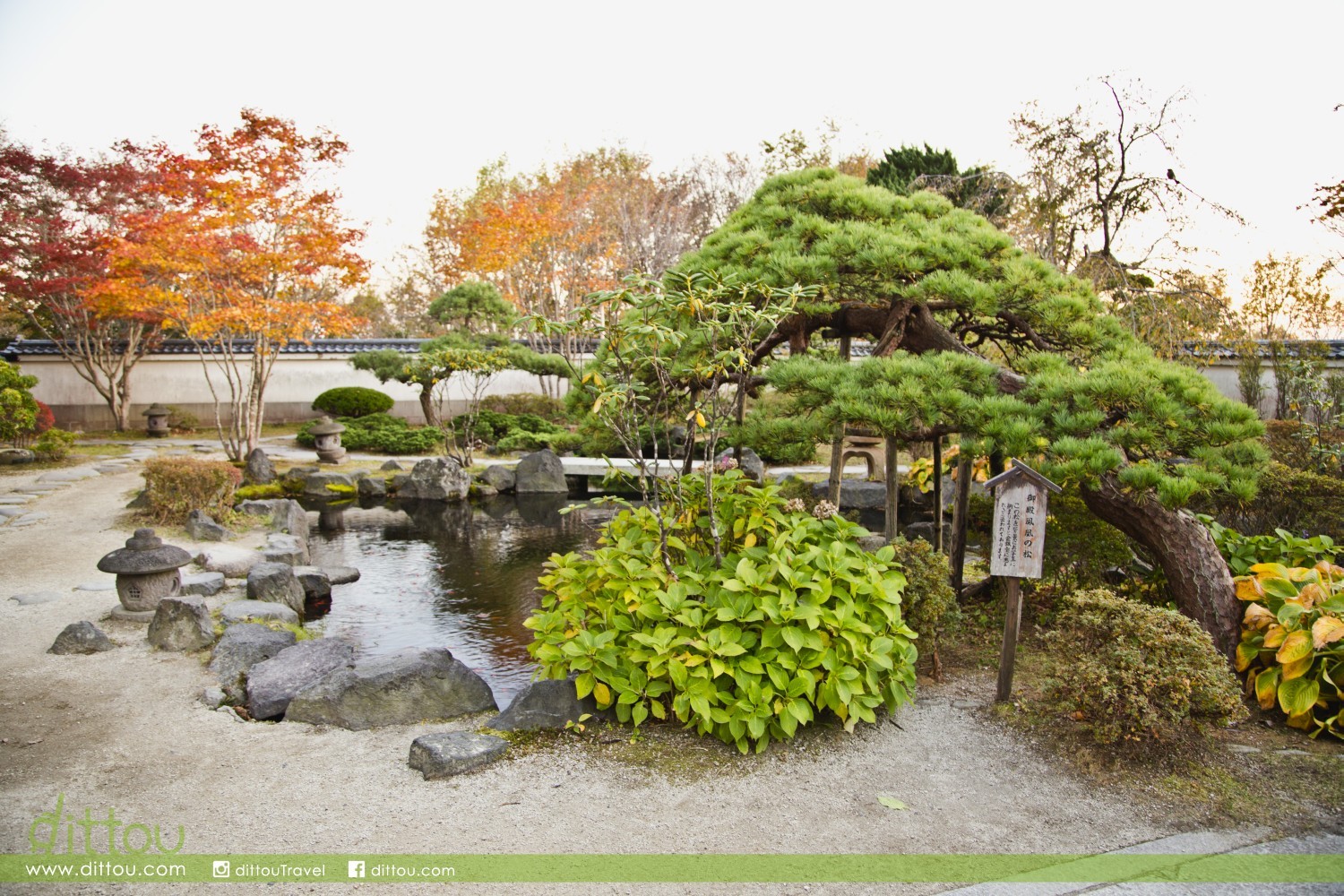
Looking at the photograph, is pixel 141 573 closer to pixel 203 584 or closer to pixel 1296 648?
pixel 203 584

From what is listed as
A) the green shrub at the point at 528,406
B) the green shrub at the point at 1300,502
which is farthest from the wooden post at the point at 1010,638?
the green shrub at the point at 528,406

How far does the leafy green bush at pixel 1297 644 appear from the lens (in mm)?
3865

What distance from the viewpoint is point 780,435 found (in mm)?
4809

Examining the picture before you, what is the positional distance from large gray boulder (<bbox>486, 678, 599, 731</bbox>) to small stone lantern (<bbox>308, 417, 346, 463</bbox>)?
11.6m

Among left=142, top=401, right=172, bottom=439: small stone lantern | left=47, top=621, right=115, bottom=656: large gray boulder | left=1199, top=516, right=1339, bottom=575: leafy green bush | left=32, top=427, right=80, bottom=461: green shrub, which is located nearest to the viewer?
left=1199, top=516, right=1339, bottom=575: leafy green bush

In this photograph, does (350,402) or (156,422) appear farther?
(350,402)

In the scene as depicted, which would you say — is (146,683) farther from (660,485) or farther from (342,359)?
(342,359)

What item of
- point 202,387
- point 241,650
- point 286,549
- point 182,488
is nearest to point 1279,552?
point 241,650

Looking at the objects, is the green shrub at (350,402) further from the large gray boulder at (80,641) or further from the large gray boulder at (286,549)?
the large gray boulder at (80,641)

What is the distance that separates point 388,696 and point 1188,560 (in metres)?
4.14

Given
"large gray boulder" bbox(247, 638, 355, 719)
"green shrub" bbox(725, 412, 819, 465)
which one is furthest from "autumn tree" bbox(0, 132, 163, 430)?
"green shrub" bbox(725, 412, 819, 465)

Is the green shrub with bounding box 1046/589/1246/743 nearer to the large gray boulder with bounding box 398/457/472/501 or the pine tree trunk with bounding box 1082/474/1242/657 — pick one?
the pine tree trunk with bounding box 1082/474/1242/657

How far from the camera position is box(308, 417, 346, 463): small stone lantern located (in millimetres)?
14523

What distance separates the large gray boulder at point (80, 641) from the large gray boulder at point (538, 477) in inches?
328
